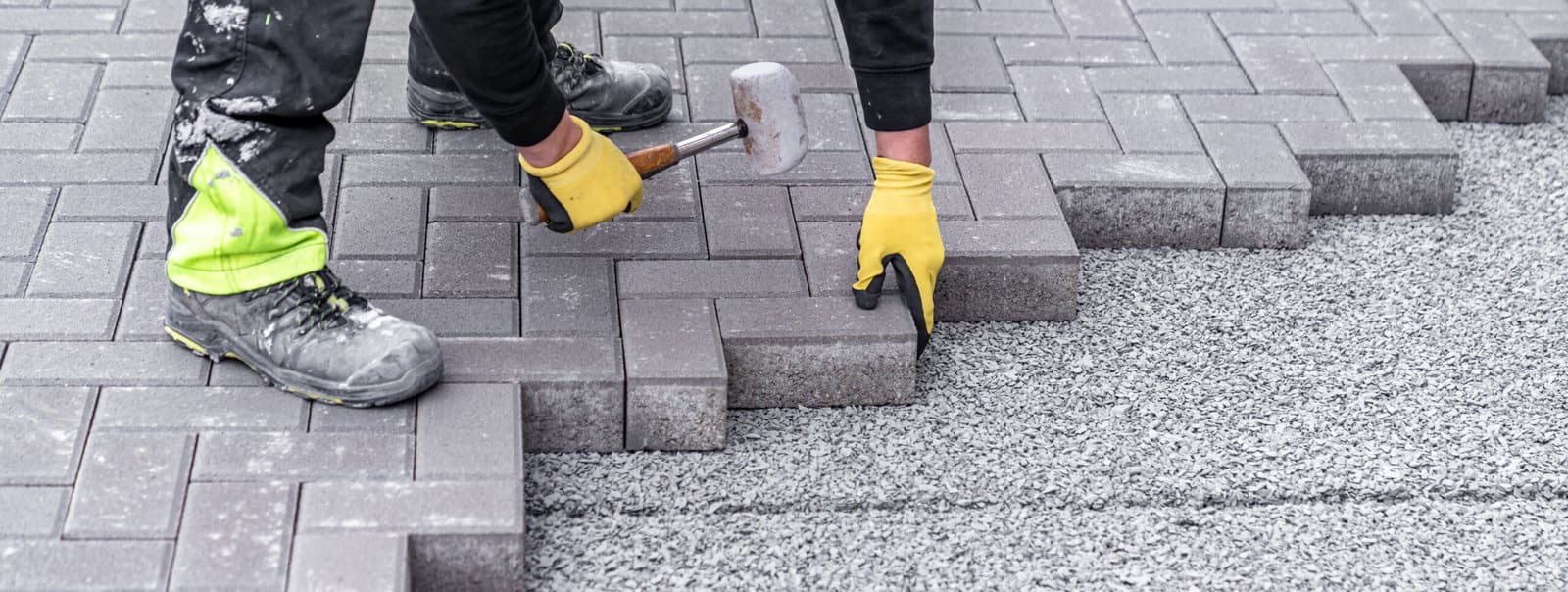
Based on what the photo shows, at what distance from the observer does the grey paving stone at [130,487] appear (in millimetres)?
2137

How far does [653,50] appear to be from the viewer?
12.1 ft

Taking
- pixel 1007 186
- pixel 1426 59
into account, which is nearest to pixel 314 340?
pixel 1007 186

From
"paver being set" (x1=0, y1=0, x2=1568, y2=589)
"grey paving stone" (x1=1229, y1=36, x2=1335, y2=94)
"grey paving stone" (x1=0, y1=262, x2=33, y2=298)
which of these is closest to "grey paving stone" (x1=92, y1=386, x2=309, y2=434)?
"paver being set" (x1=0, y1=0, x2=1568, y2=589)

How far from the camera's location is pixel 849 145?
328 cm

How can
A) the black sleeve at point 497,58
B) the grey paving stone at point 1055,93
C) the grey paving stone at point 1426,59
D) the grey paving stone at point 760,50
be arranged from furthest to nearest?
the grey paving stone at point 1426,59 < the grey paving stone at point 760,50 < the grey paving stone at point 1055,93 < the black sleeve at point 497,58

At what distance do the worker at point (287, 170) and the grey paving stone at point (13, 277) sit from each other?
0.35m

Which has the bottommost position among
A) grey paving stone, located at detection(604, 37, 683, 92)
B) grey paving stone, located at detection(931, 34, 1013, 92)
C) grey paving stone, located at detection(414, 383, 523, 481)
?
grey paving stone, located at detection(931, 34, 1013, 92)

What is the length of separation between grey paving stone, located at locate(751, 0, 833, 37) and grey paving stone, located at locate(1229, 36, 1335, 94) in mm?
1034

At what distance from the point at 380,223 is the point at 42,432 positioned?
2.56ft

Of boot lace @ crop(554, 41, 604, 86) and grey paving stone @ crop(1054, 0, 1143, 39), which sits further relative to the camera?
grey paving stone @ crop(1054, 0, 1143, 39)

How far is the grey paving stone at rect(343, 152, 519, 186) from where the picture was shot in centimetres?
306

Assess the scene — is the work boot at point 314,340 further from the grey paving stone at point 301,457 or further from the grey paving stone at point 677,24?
the grey paving stone at point 677,24

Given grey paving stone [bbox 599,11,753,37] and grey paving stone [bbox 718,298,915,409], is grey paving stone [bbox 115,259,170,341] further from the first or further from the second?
grey paving stone [bbox 599,11,753,37]

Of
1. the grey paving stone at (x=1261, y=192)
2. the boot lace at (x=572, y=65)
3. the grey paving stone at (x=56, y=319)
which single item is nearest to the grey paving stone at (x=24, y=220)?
the grey paving stone at (x=56, y=319)
